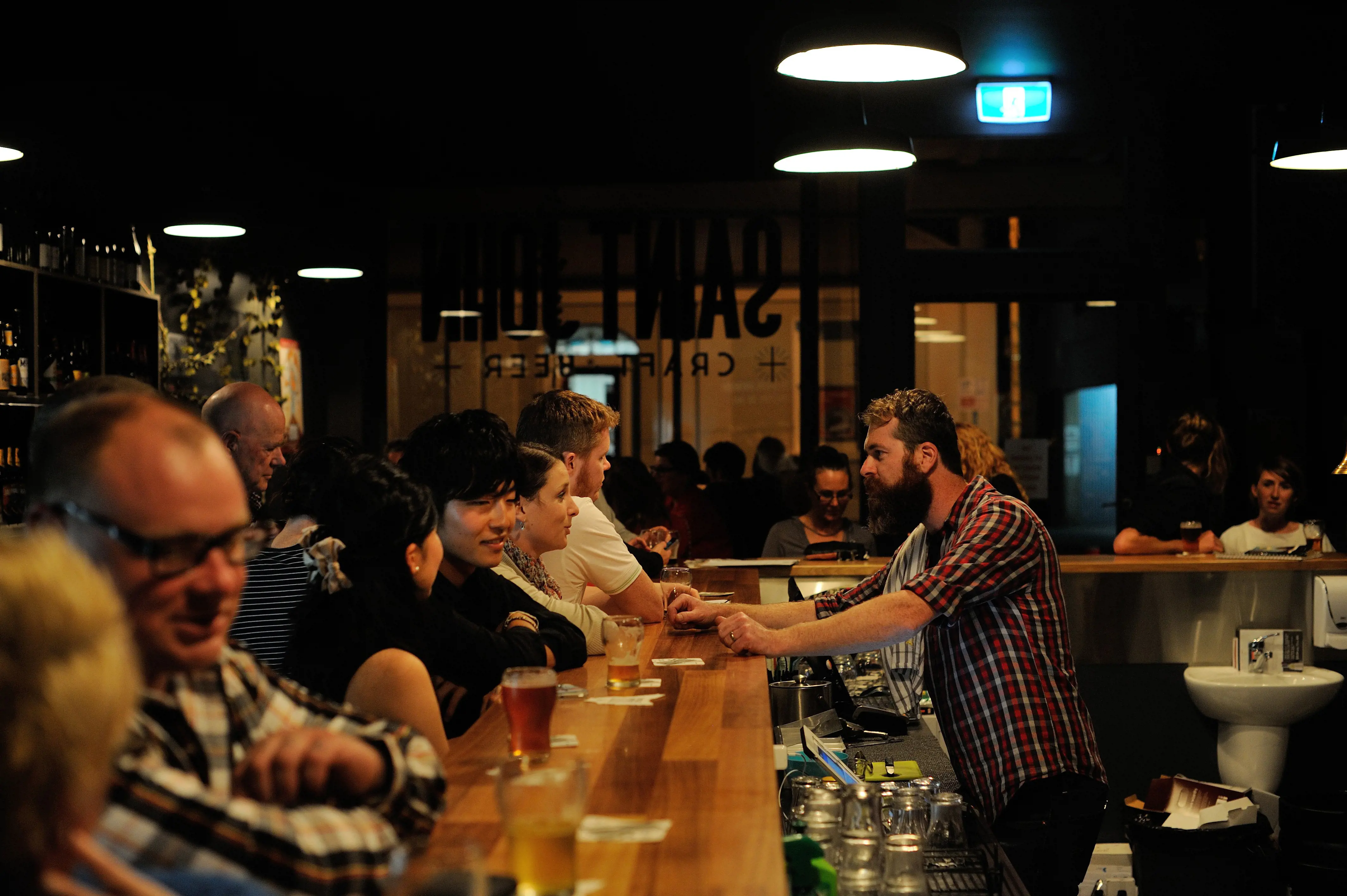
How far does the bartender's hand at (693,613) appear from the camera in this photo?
3.27m

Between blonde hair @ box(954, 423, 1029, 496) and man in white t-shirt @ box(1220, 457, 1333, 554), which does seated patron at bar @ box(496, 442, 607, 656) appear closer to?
blonde hair @ box(954, 423, 1029, 496)

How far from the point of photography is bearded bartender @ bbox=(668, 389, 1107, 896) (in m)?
3.12

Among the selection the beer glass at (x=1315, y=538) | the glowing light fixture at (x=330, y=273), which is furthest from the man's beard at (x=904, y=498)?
the glowing light fixture at (x=330, y=273)

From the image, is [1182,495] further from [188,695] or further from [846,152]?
[188,695]

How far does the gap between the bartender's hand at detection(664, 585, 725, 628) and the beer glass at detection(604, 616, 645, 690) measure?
750 mm

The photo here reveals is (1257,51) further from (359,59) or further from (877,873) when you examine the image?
(877,873)

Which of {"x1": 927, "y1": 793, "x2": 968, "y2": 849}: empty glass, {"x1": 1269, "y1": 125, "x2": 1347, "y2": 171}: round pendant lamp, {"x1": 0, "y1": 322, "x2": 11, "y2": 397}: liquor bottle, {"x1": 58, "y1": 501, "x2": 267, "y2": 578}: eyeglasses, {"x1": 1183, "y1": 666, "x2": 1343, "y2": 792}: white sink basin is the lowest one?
{"x1": 1183, "y1": 666, "x2": 1343, "y2": 792}: white sink basin

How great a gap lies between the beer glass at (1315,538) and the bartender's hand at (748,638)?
3257 mm

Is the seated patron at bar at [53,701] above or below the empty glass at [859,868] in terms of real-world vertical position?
above

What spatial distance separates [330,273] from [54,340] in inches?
101

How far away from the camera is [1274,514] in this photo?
641 centimetres

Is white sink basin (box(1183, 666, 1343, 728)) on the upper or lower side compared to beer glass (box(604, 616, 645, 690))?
lower

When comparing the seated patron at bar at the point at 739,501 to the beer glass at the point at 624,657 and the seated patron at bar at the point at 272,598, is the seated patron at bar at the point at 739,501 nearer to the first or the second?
the seated patron at bar at the point at 272,598

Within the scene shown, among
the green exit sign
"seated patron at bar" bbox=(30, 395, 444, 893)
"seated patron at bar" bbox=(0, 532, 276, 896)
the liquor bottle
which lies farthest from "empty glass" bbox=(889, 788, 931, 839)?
the green exit sign
